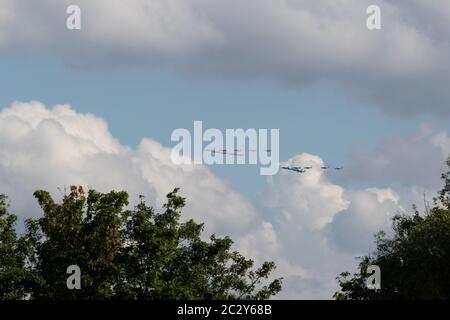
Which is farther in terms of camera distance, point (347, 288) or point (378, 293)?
point (347, 288)

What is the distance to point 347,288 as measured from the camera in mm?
96500

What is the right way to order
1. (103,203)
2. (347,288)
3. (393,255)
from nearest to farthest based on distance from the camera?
(103,203), (393,255), (347,288)

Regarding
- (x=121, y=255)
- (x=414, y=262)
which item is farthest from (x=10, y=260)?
(x=414, y=262)

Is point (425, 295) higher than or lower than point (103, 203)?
lower

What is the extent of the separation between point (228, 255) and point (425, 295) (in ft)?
49.6

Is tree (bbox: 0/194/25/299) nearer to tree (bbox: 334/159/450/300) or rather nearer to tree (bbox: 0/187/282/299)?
tree (bbox: 0/187/282/299)

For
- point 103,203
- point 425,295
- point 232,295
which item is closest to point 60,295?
point 103,203

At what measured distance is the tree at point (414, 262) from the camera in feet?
256

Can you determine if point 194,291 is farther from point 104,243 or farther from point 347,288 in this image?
point 347,288

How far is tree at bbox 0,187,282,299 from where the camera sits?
73938 millimetres

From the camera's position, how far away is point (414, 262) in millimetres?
80500

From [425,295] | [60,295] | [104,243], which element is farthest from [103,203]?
[425,295]
